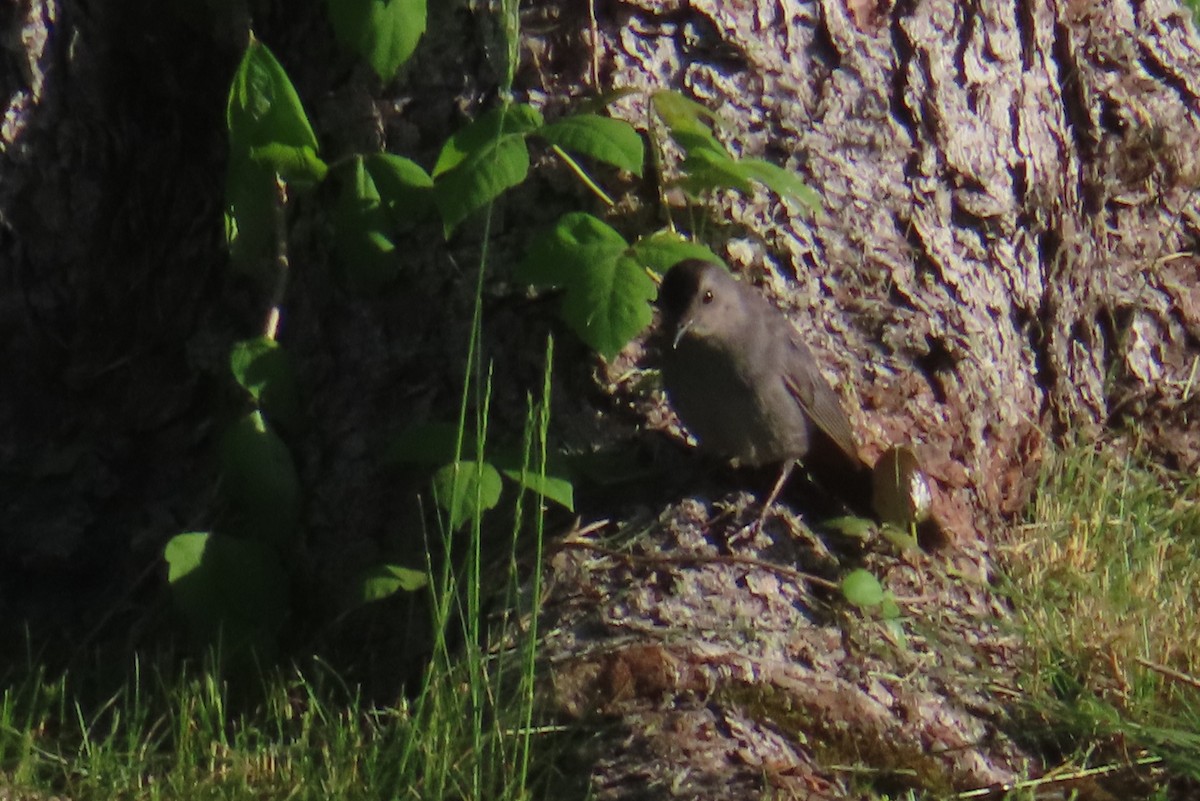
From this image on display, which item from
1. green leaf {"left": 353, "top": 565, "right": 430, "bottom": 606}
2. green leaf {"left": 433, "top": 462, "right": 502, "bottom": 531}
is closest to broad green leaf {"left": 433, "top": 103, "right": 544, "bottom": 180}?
green leaf {"left": 433, "top": 462, "right": 502, "bottom": 531}

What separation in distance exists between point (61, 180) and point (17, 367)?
559 millimetres

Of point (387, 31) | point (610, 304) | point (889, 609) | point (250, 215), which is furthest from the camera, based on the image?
point (250, 215)

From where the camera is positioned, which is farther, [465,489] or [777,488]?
[777,488]

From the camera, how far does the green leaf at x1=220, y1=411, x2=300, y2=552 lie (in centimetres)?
415

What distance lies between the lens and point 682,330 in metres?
4.46

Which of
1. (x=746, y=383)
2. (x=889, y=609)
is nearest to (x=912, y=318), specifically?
(x=746, y=383)

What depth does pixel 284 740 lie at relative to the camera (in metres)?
3.79

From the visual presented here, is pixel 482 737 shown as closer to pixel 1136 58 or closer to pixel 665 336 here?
pixel 665 336

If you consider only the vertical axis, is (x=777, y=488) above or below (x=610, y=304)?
below

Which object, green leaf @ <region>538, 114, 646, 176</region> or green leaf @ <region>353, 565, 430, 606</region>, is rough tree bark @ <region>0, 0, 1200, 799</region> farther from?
green leaf @ <region>538, 114, 646, 176</region>

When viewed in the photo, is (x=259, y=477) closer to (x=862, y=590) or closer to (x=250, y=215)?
(x=250, y=215)

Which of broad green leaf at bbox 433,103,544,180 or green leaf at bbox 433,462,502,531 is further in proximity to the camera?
broad green leaf at bbox 433,103,544,180

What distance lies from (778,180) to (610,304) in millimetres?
572

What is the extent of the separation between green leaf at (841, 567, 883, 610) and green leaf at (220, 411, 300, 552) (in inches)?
55.8
